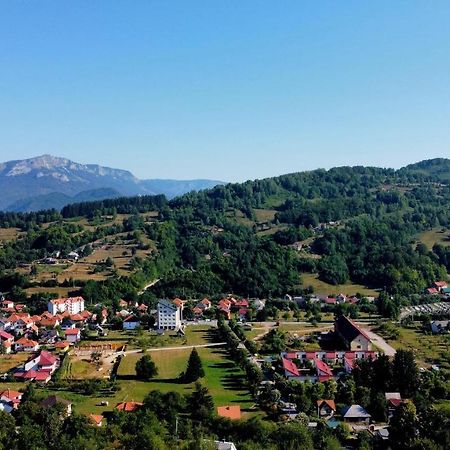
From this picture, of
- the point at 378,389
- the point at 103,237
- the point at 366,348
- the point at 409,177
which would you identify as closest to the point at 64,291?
the point at 103,237

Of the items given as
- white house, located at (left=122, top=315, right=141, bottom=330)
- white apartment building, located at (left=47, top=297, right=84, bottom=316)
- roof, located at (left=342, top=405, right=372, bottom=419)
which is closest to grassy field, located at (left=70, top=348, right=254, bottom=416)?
roof, located at (left=342, top=405, right=372, bottom=419)

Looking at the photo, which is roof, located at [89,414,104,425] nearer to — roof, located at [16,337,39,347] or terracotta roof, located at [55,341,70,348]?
terracotta roof, located at [55,341,70,348]

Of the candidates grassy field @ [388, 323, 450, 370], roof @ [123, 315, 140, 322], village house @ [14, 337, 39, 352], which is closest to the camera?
grassy field @ [388, 323, 450, 370]

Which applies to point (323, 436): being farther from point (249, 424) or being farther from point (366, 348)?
point (366, 348)

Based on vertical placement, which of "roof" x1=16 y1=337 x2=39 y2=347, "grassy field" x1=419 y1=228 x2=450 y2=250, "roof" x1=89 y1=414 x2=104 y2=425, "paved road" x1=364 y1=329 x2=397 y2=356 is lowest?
"paved road" x1=364 y1=329 x2=397 y2=356

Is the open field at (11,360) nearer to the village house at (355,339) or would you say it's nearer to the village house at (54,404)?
the village house at (54,404)

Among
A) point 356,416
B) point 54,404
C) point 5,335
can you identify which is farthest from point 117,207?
point 356,416

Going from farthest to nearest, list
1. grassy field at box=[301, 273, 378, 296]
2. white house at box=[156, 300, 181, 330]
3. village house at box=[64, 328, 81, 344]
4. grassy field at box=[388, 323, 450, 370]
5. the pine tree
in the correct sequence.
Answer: grassy field at box=[301, 273, 378, 296], white house at box=[156, 300, 181, 330], village house at box=[64, 328, 81, 344], grassy field at box=[388, 323, 450, 370], the pine tree

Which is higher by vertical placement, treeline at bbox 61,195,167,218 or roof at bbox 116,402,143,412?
treeline at bbox 61,195,167,218
